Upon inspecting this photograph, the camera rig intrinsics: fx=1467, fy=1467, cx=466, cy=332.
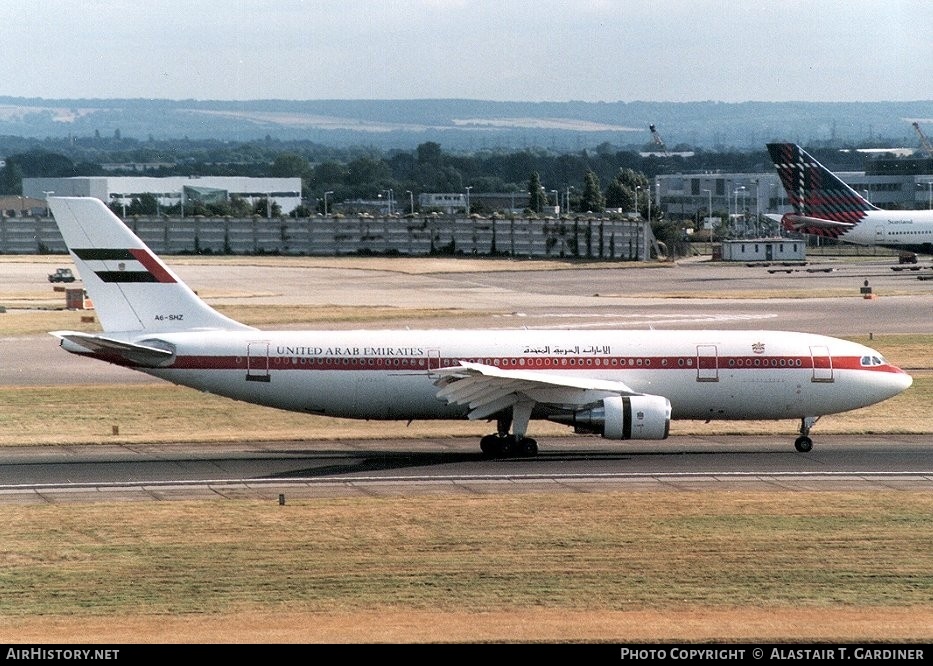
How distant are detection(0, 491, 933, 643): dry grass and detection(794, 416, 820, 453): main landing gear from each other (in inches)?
287

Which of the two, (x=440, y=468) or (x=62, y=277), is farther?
(x=62, y=277)

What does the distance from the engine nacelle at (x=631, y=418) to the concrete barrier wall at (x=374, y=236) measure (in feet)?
407

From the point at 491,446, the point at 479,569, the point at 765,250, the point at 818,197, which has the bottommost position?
the point at 491,446

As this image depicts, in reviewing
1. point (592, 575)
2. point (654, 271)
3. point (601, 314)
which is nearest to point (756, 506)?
point (592, 575)

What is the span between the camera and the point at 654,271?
488 ft

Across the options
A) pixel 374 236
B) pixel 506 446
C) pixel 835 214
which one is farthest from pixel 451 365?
pixel 374 236

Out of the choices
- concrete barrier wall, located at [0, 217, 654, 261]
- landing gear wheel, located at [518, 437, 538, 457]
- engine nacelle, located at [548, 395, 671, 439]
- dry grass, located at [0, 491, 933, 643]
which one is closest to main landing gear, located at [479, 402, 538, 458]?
landing gear wheel, located at [518, 437, 538, 457]

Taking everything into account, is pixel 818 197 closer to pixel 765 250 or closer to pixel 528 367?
pixel 765 250

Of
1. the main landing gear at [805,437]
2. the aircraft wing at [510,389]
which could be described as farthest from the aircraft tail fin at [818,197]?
the aircraft wing at [510,389]

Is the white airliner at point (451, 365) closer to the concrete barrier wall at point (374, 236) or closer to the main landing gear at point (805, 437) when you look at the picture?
the main landing gear at point (805, 437)

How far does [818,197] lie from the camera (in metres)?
142

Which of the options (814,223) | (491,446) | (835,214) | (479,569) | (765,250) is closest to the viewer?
(479,569)

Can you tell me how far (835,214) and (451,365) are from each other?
335 feet

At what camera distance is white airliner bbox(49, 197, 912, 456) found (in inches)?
1831
